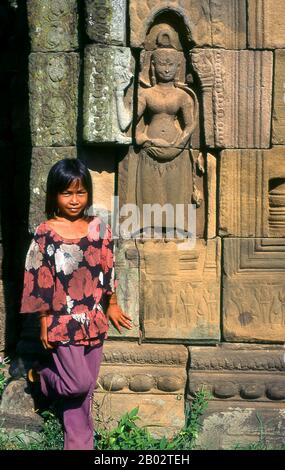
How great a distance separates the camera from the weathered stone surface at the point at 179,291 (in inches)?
222

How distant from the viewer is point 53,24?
18.1 ft

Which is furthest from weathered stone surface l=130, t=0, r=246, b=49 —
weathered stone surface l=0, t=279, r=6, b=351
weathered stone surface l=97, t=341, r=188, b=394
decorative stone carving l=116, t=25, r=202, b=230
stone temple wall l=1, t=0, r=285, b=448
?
weathered stone surface l=0, t=279, r=6, b=351

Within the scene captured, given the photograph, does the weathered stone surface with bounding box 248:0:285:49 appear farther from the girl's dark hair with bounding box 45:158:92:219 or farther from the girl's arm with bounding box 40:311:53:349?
the girl's arm with bounding box 40:311:53:349

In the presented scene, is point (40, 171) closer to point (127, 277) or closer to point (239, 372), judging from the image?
point (127, 277)

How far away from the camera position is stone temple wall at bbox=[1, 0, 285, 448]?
216 inches

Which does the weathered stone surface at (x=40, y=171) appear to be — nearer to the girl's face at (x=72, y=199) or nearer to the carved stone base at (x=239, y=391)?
the girl's face at (x=72, y=199)

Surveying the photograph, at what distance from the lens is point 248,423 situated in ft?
17.8

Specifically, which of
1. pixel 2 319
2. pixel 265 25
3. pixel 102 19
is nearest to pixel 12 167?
pixel 2 319

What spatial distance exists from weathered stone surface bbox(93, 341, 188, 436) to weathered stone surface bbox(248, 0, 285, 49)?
223 cm

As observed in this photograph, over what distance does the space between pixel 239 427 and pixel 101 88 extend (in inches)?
97.1

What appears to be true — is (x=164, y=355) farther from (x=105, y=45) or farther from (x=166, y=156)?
(x=105, y=45)

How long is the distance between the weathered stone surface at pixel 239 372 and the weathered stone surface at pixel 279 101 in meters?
1.49

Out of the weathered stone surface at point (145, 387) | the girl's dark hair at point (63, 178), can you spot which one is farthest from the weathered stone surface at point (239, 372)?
the girl's dark hair at point (63, 178)

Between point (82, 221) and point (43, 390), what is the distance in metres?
1.13
